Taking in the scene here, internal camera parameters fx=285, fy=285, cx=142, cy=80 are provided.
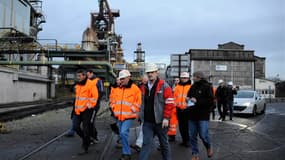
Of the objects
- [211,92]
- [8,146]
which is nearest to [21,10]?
[8,146]

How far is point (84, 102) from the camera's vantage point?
6.12 metres

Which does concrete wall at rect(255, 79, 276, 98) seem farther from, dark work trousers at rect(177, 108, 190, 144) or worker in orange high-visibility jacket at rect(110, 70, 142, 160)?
worker in orange high-visibility jacket at rect(110, 70, 142, 160)

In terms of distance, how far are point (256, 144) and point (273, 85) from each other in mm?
64278

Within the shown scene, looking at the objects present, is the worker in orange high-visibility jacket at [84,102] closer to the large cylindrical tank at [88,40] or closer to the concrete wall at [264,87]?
the large cylindrical tank at [88,40]

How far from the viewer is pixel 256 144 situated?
25.1 feet

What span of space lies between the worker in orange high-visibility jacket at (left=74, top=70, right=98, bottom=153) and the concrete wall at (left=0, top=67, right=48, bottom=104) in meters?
21.7

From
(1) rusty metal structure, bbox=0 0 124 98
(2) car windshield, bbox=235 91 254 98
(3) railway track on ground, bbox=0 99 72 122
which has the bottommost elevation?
(3) railway track on ground, bbox=0 99 72 122

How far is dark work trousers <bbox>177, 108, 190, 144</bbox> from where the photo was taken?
7418mm

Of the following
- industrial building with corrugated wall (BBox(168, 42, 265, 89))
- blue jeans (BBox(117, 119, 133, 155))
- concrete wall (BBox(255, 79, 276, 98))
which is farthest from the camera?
concrete wall (BBox(255, 79, 276, 98))

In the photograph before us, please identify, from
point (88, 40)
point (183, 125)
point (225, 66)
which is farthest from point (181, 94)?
point (225, 66)

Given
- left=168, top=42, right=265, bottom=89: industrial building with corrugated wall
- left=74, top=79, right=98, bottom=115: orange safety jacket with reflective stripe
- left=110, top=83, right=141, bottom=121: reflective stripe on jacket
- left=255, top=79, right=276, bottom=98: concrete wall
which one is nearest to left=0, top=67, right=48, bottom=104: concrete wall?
left=74, top=79, right=98, bottom=115: orange safety jacket with reflective stripe

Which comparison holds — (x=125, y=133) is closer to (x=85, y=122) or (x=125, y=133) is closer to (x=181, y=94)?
(x=85, y=122)

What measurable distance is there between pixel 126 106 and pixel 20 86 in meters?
27.3

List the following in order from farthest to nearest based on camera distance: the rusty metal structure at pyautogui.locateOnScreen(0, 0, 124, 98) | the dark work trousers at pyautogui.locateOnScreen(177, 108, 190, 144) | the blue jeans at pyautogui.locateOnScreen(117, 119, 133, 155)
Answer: the rusty metal structure at pyautogui.locateOnScreen(0, 0, 124, 98) < the dark work trousers at pyautogui.locateOnScreen(177, 108, 190, 144) < the blue jeans at pyautogui.locateOnScreen(117, 119, 133, 155)
